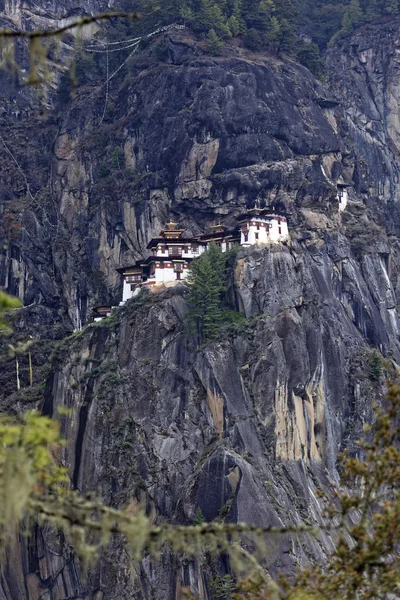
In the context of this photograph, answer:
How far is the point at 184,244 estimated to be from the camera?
74.4 m

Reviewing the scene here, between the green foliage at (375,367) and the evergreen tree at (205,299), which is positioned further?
the green foliage at (375,367)

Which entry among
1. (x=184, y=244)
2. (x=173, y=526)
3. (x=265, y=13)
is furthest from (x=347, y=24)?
(x=173, y=526)

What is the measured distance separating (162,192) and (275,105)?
12.7 metres

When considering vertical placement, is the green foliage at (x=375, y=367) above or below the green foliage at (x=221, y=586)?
above

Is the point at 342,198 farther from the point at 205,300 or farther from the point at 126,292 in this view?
the point at 205,300

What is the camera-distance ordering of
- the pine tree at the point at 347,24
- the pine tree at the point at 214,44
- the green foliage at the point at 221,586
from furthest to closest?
the pine tree at the point at 347,24 → the pine tree at the point at 214,44 → the green foliage at the point at 221,586

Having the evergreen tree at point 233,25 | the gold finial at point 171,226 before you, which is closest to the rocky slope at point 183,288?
the evergreen tree at point 233,25

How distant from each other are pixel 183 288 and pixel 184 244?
547cm

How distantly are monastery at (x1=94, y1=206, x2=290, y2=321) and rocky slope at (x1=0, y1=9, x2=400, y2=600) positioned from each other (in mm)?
2086

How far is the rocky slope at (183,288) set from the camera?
6278cm

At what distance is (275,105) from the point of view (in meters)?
86.6

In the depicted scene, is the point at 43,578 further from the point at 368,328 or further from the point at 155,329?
the point at 368,328

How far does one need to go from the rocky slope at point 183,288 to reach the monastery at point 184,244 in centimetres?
209

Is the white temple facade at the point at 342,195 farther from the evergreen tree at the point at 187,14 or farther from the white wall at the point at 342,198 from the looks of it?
the evergreen tree at the point at 187,14
